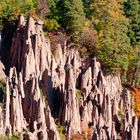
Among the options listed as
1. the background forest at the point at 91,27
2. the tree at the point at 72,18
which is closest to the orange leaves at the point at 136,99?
the background forest at the point at 91,27

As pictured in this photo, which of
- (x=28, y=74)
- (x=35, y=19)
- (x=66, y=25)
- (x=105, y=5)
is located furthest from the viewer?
(x=105, y=5)

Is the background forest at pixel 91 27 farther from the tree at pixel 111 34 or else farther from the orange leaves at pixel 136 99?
the orange leaves at pixel 136 99

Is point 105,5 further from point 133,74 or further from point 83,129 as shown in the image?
point 83,129

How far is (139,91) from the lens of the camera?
263 ft

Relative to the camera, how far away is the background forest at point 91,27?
242 ft

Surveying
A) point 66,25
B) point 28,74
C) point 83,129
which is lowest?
point 83,129

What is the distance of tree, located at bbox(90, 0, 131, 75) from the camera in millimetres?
77500

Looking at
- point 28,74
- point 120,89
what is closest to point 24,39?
point 28,74

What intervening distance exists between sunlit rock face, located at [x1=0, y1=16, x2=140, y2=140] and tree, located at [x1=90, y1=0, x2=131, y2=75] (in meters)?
3.85

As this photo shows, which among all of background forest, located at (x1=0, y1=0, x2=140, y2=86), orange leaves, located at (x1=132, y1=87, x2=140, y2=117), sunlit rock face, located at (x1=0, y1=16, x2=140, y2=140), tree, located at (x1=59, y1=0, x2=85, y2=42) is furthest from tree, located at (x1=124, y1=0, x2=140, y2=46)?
sunlit rock face, located at (x1=0, y1=16, x2=140, y2=140)

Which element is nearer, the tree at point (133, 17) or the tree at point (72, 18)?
the tree at point (72, 18)

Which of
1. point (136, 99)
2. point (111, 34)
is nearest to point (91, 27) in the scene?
point (111, 34)

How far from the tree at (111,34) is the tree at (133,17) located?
196 centimetres

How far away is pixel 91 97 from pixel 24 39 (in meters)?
8.29
